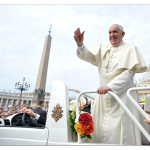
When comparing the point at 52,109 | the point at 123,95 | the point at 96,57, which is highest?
the point at 96,57

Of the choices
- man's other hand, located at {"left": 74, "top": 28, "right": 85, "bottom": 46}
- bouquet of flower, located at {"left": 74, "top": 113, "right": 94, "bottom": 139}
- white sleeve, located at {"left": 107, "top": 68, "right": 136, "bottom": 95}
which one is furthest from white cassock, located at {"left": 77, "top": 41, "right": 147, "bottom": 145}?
bouquet of flower, located at {"left": 74, "top": 113, "right": 94, "bottom": 139}

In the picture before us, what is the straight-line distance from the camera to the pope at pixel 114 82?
1.81 metres

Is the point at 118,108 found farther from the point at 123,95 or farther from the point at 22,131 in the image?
the point at 22,131

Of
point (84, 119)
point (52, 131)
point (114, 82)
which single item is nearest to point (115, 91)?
point (114, 82)

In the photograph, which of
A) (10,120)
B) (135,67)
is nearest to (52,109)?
(10,120)

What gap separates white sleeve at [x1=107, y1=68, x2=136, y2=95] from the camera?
72.8 inches

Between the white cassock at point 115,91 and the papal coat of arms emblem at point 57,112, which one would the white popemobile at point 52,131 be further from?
the white cassock at point 115,91

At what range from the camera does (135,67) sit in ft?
6.88

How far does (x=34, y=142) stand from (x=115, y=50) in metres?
1.94

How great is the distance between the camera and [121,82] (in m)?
1.91

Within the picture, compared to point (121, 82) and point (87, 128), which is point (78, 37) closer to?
point (121, 82)

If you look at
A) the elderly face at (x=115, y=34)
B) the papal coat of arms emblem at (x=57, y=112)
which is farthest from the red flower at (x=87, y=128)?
the elderly face at (x=115, y=34)

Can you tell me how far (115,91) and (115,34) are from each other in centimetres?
105

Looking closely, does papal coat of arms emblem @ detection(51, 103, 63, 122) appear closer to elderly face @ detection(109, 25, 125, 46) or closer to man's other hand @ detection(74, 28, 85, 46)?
man's other hand @ detection(74, 28, 85, 46)
